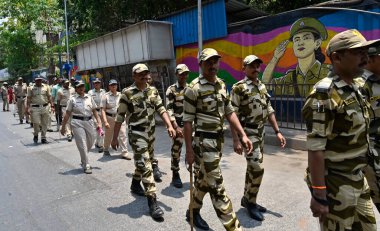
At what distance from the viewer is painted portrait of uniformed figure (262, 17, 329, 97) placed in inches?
358

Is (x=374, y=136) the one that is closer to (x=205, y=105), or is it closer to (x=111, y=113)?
(x=205, y=105)

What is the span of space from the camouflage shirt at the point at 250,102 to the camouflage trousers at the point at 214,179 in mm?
603

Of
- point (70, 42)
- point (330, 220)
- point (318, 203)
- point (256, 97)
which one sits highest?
point (70, 42)

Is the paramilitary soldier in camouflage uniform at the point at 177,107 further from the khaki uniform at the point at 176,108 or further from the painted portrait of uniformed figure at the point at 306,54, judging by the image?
the painted portrait of uniformed figure at the point at 306,54

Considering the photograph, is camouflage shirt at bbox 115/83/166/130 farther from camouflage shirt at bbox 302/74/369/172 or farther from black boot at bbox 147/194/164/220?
camouflage shirt at bbox 302/74/369/172

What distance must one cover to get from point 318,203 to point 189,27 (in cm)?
1152

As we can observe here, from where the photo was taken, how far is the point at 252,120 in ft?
13.1

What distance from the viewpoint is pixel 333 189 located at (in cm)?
222

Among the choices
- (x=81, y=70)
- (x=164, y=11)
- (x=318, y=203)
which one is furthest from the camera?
(x=81, y=70)

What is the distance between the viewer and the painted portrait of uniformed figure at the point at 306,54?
29.8ft

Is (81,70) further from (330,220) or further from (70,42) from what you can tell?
(330,220)

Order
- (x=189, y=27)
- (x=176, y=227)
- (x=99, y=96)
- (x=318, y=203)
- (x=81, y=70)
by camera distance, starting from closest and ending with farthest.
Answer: (x=318, y=203) < (x=176, y=227) < (x=99, y=96) < (x=189, y=27) < (x=81, y=70)


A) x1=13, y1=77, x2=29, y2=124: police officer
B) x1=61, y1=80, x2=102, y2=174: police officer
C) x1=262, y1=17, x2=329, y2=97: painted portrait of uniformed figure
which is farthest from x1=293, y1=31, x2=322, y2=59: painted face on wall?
x1=13, y1=77, x2=29, y2=124: police officer

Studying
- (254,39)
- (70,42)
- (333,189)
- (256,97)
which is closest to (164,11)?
(254,39)
